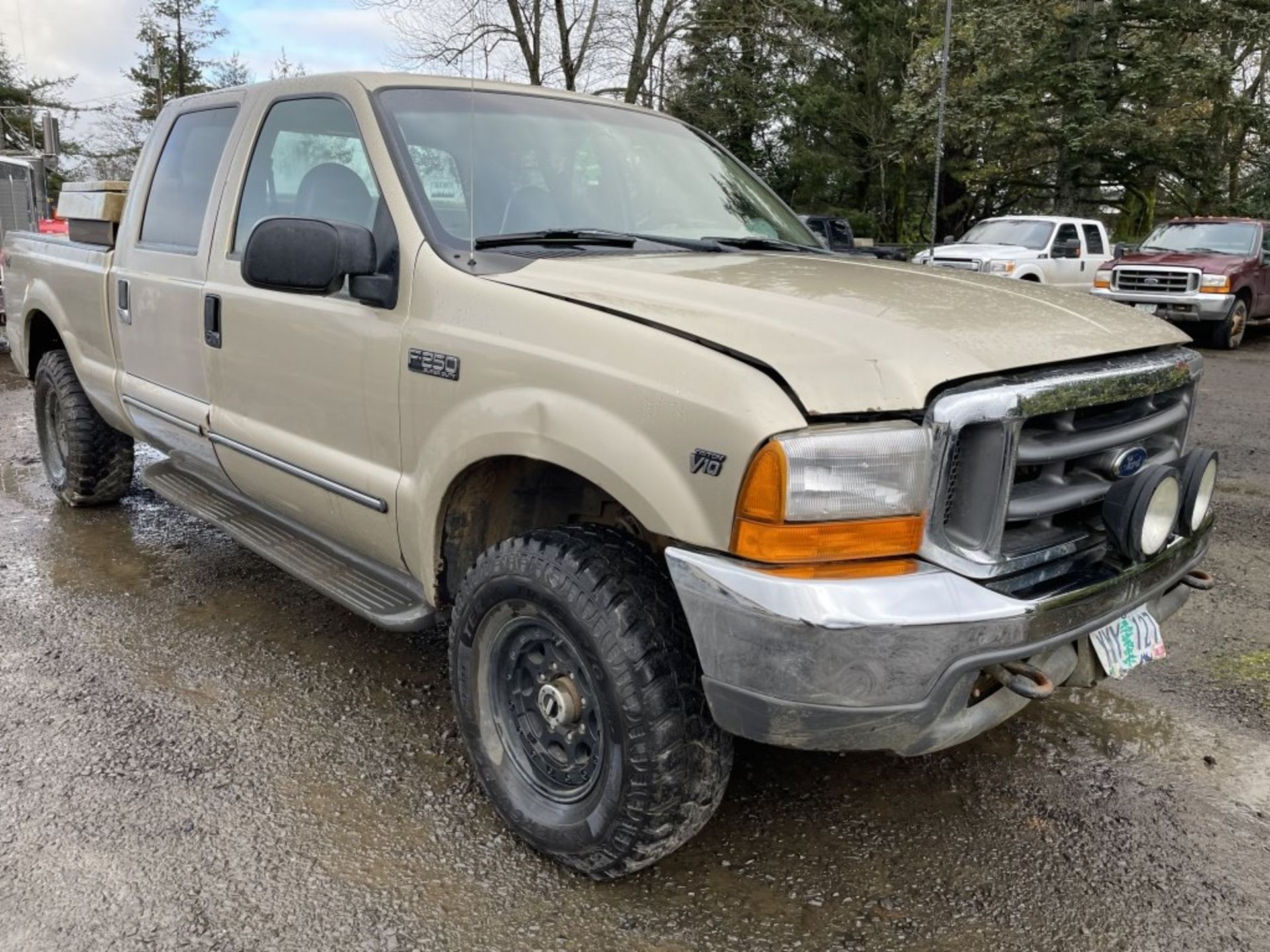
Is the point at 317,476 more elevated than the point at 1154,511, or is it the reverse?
the point at 1154,511

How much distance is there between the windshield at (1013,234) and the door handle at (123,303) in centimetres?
1418

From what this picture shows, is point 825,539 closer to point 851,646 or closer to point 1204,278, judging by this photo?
point 851,646

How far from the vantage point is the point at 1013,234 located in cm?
1644

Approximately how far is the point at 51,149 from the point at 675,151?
10.5 metres

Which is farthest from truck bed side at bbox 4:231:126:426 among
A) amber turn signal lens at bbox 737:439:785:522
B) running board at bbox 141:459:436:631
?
amber turn signal lens at bbox 737:439:785:522

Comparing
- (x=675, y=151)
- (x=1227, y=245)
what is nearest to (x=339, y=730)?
(x=675, y=151)

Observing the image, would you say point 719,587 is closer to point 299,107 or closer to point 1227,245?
point 299,107

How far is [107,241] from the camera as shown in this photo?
461 cm

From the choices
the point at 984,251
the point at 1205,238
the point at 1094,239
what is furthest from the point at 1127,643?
the point at 1094,239

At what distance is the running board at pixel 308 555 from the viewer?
301 cm

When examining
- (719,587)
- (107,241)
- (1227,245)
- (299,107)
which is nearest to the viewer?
(719,587)

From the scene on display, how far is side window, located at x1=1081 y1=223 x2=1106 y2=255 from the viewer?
17.2m

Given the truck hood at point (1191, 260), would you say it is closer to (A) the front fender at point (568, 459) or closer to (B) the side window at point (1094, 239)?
(B) the side window at point (1094, 239)

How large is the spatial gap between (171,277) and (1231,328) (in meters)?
13.9
